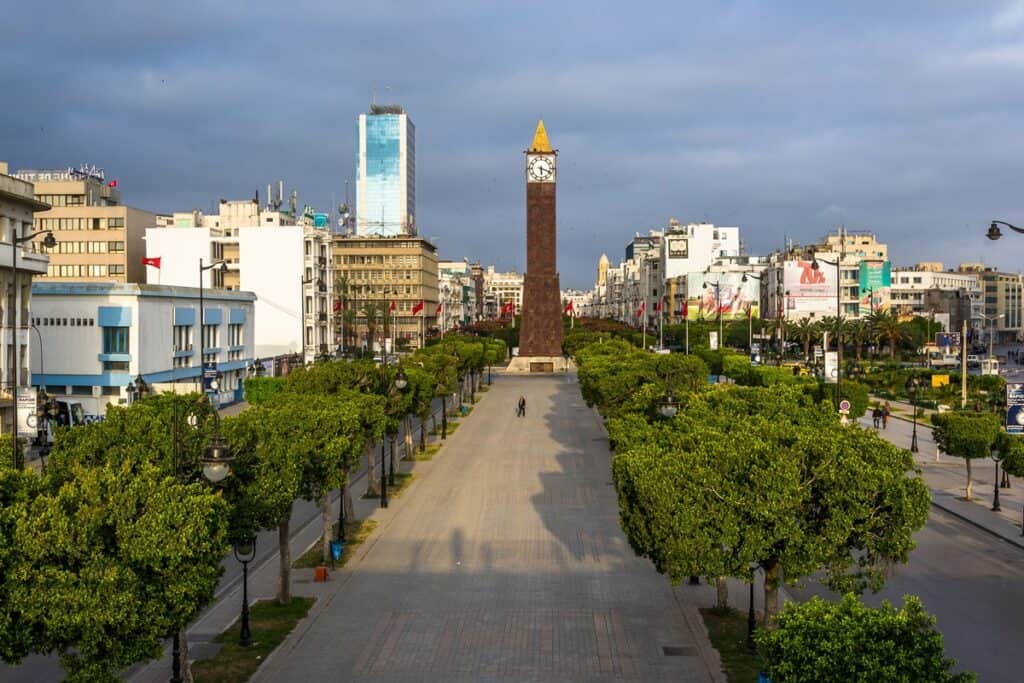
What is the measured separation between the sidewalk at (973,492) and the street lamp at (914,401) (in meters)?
0.43

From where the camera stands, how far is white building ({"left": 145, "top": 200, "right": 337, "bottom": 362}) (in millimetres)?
103375

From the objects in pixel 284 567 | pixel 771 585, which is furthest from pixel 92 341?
pixel 771 585

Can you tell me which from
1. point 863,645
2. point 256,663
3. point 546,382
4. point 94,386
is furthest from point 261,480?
point 546,382

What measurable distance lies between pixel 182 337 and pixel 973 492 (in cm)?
5442

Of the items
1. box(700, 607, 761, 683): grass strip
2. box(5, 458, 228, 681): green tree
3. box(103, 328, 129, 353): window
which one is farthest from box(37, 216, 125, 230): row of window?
box(5, 458, 228, 681): green tree

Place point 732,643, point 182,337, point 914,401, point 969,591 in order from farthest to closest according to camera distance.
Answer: point 182,337
point 914,401
point 969,591
point 732,643

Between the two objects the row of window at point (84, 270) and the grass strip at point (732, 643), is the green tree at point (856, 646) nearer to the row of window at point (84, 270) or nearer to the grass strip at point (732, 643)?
the grass strip at point (732, 643)

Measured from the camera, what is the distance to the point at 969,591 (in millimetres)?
27438

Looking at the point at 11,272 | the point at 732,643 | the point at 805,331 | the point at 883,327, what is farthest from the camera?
the point at 805,331

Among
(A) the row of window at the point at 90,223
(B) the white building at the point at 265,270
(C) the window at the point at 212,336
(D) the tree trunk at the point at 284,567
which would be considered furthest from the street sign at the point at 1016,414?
(A) the row of window at the point at 90,223

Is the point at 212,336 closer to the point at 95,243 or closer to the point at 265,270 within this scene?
the point at 265,270

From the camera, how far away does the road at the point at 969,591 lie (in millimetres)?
22188

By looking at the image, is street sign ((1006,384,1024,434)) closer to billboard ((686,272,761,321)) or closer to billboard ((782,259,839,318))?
billboard ((782,259,839,318))

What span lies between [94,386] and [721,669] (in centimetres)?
5411
